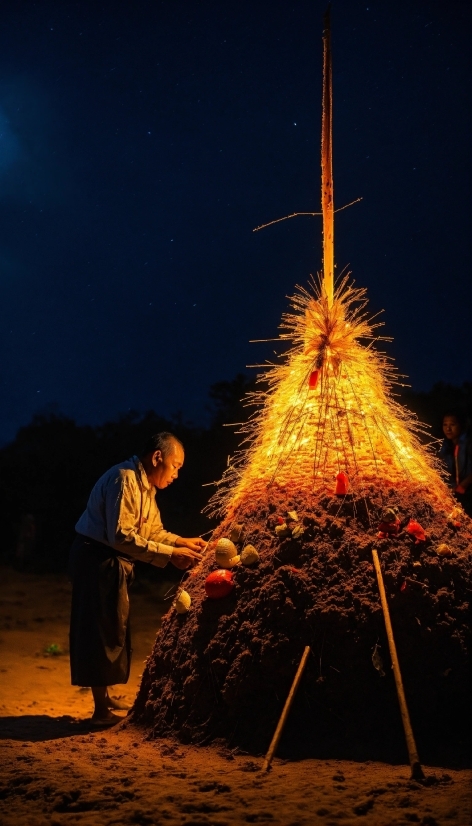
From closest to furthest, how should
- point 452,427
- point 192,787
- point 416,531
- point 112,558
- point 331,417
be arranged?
point 192,787 < point 416,531 < point 331,417 < point 112,558 < point 452,427

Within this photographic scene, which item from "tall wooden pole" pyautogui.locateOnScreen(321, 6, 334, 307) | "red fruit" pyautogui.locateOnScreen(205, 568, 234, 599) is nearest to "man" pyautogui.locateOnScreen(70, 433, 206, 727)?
"red fruit" pyautogui.locateOnScreen(205, 568, 234, 599)

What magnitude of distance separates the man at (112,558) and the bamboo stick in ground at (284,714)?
1.32 metres

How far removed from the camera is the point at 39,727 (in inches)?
187

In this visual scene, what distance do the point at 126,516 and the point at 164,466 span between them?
42 centimetres

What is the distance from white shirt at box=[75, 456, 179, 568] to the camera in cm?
452

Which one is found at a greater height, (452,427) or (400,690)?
(452,427)

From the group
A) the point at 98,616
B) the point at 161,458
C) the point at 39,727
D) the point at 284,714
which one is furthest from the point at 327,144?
the point at 39,727

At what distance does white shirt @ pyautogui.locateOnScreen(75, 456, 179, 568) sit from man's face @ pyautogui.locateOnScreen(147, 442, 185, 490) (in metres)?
0.06

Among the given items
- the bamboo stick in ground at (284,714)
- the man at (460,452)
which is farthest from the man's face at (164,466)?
the man at (460,452)

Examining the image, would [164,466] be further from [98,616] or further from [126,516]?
[98,616]

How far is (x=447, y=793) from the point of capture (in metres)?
2.79

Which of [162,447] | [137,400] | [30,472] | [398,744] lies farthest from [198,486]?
[137,400]

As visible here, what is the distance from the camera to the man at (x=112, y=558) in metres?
4.55

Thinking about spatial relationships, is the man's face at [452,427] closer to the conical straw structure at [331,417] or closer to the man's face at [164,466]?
the conical straw structure at [331,417]
